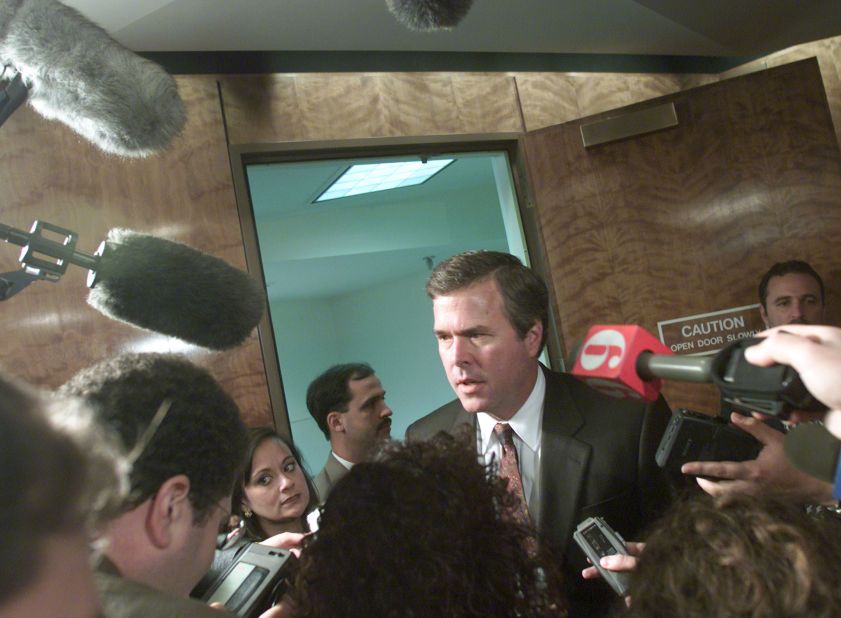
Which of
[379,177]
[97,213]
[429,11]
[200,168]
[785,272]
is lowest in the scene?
[785,272]

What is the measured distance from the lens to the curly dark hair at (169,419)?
90cm

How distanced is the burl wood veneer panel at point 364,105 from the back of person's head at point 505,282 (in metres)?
1.36

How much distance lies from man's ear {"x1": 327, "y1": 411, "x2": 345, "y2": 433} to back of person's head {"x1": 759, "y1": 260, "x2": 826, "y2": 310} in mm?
1735

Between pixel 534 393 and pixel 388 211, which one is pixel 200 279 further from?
pixel 388 211

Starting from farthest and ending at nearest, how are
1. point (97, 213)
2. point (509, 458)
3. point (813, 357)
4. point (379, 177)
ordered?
point (379, 177), point (97, 213), point (509, 458), point (813, 357)

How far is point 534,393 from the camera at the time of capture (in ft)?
6.39

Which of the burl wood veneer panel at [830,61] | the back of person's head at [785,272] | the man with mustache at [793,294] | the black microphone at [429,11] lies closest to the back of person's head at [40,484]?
the black microphone at [429,11]

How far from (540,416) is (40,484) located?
60.3 inches

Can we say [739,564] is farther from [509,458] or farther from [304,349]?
[304,349]

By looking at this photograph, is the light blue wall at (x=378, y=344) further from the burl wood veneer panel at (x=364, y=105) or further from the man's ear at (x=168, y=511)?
the man's ear at (x=168, y=511)

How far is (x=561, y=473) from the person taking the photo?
5.80 ft

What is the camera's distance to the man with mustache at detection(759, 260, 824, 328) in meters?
2.97

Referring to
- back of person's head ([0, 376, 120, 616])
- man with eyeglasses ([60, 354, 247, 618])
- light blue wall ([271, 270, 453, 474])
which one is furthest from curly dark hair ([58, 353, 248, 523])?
light blue wall ([271, 270, 453, 474])

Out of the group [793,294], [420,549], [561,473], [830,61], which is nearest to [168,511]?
[420,549]
